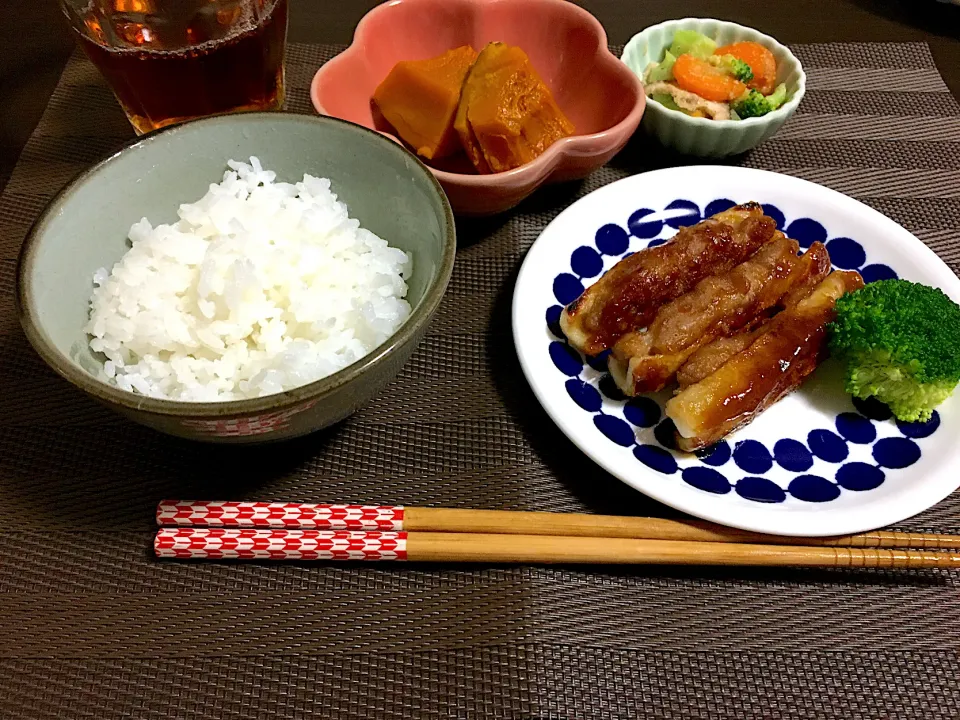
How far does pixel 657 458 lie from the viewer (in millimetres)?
1526

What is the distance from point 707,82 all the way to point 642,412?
127 cm

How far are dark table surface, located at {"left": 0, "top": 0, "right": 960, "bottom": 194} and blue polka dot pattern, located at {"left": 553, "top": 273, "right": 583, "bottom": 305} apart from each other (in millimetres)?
1400

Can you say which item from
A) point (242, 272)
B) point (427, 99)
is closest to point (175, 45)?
point (427, 99)

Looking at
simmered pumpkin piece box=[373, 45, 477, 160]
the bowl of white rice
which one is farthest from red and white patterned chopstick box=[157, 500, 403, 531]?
simmered pumpkin piece box=[373, 45, 477, 160]

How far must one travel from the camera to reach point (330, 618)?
1.33 metres

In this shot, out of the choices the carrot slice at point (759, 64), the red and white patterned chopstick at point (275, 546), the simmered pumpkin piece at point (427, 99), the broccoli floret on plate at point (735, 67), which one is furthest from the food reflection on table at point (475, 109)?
the red and white patterned chopstick at point (275, 546)

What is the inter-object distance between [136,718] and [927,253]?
7.31 ft

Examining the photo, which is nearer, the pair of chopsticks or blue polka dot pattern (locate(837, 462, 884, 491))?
the pair of chopsticks

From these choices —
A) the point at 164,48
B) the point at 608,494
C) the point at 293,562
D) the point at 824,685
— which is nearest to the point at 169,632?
the point at 293,562

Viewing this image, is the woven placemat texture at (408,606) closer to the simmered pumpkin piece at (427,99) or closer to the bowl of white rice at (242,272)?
the bowl of white rice at (242,272)

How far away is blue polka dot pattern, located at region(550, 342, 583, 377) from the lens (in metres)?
1.68

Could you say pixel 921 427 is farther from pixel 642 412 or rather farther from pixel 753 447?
pixel 642 412

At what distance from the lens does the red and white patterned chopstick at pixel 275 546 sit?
136 cm

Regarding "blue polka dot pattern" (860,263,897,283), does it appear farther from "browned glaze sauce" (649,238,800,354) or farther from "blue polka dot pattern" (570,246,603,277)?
"blue polka dot pattern" (570,246,603,277)
